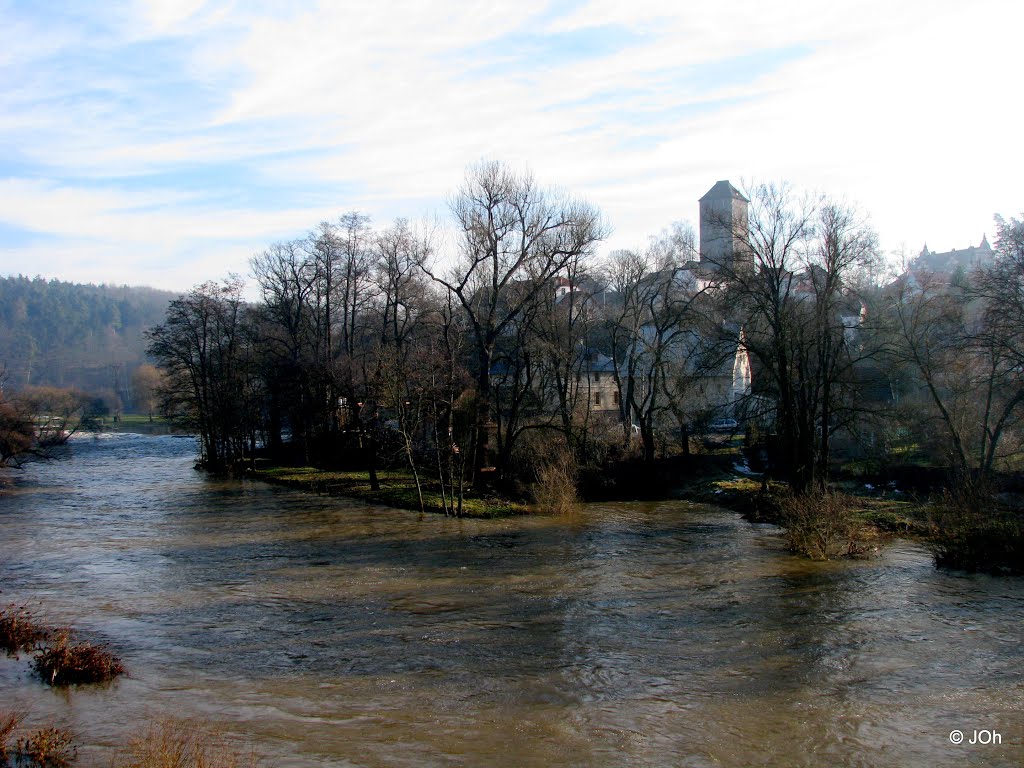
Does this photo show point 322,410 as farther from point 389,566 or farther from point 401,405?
point 389,566

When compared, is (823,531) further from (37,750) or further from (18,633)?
(18,633)

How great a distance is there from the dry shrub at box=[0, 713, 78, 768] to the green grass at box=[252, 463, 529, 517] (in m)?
19.0

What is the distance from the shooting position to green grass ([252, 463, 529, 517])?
28656 millimetres

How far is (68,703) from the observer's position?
1090cm

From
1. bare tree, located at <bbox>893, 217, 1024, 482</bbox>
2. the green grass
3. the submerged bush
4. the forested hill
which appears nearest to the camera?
the submerged bush

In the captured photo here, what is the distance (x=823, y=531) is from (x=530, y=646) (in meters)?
10.4

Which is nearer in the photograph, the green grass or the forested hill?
the green grass

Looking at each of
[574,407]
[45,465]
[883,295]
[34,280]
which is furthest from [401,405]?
[34,280]

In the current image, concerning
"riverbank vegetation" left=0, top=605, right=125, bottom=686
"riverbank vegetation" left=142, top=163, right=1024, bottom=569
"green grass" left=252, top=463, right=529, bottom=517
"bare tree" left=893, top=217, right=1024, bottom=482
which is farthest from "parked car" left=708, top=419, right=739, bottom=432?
"riverbank vegetation" left=0, top=605, right=125, bottom=686

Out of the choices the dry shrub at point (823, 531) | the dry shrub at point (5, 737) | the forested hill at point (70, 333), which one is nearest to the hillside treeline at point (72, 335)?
the forested hill at point (70, 333)

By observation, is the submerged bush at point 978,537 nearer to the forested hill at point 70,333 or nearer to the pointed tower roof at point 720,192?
the pointed tower roof at point 720,192

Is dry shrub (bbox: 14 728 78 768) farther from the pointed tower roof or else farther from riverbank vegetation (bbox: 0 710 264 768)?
the pointed tower roof

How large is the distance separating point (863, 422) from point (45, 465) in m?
47.0

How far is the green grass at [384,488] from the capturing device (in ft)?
94.0
